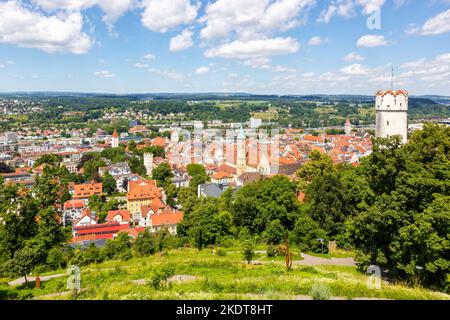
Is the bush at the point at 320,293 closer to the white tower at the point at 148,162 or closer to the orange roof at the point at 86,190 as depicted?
the orange roof at the point at 86,190

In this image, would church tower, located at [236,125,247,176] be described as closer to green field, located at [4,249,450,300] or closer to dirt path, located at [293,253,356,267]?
green field, located at [4,249,450,300]

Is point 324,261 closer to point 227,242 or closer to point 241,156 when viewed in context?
point 227,242

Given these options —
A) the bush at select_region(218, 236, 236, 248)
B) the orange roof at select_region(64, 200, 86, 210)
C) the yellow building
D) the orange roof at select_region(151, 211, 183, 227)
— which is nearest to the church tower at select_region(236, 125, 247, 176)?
the yellow building

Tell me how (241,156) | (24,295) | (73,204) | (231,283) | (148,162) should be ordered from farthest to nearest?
1. (148,162)
2. (241,156)
3. (73,204)
4. (24,295)
5. (231,283)

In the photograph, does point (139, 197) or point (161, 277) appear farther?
point (139, 197)

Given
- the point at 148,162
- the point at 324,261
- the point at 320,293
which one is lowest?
the point at 148,162

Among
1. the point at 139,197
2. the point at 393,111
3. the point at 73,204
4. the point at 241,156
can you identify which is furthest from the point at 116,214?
the point at 393,111

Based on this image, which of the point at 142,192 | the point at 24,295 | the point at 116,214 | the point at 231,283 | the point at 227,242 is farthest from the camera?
the point at 142,192

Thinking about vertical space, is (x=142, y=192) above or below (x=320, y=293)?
below
